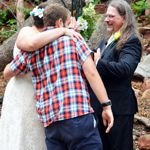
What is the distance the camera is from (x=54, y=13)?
102 inches

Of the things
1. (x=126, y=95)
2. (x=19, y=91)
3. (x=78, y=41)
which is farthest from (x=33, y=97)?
(x=126, y=95)

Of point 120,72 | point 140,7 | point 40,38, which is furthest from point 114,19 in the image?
point 140,7

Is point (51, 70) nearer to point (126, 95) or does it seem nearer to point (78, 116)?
point (78, 116)

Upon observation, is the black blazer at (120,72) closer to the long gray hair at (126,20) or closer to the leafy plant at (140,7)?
the long gray hair at (126,20)

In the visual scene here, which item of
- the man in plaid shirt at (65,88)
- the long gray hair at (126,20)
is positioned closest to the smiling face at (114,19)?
the long gray hair at (126,20)

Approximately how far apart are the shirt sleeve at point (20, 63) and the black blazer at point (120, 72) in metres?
0.57

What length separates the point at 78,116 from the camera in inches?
100

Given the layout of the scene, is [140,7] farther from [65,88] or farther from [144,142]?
[65,88]

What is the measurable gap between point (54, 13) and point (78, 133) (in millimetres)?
750

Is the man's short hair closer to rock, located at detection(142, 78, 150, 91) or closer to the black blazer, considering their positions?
the black blazer

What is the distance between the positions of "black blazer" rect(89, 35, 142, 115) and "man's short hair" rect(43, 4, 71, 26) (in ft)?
1.80

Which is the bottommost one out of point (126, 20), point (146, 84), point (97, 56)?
point (146, 84)

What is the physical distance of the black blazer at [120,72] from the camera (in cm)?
297

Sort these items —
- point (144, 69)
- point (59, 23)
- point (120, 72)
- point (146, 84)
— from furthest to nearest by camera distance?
point (144, 69) < point (146, 84) < point (120, 72) < point (59, 23)
